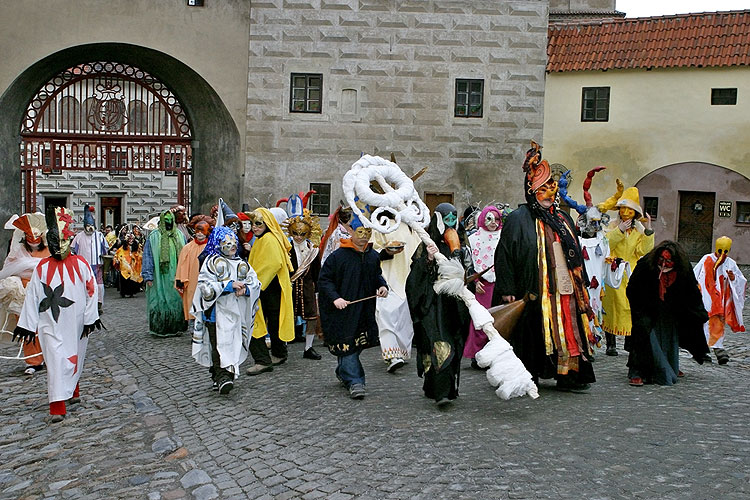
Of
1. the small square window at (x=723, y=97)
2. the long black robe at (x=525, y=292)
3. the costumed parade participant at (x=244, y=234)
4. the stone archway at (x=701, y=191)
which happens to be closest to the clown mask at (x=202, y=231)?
the costumed parade participant at (x=244, y=234)

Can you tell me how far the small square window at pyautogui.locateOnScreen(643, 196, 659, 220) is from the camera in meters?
24.5

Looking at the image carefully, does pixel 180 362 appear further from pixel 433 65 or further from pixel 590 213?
pixel 433 65

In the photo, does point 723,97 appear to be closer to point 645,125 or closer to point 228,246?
point 645,125

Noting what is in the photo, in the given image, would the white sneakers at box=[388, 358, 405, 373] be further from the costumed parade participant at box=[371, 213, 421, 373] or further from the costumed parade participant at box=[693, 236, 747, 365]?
the costumed parade participant at box=[693, 236, 747, 365]

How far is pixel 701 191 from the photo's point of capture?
24.0 m

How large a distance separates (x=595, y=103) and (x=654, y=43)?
2.33 m

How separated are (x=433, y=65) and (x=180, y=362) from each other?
639 inches

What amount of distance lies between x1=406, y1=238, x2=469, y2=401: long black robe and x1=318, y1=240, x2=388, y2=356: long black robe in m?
0.71

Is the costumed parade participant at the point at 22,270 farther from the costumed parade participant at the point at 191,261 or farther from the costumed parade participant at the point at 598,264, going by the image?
the costumed parade participant at the point at 598,264

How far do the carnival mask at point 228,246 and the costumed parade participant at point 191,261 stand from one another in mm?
3943

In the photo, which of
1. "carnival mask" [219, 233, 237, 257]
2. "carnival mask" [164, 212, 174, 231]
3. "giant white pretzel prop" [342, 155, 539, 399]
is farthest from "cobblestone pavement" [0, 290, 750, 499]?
"carnival mask" [164, 212, 174, 231]

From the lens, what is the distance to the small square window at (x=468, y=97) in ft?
81.3

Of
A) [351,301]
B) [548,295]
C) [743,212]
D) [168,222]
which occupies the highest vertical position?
[743,212]

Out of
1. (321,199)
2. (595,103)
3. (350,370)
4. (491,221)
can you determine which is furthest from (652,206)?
(350,370)
